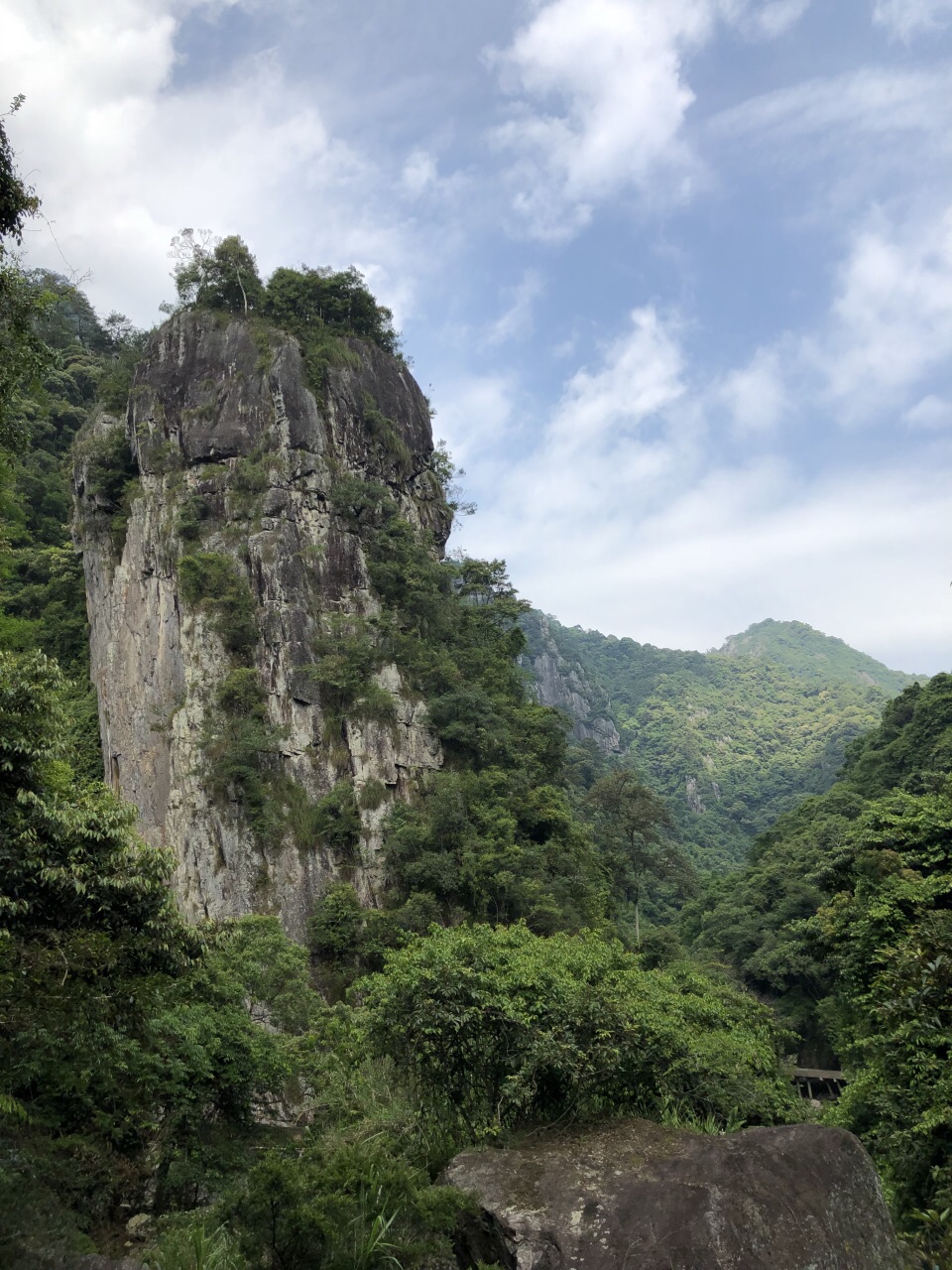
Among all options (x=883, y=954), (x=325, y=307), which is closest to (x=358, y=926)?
(x=883, y=954)

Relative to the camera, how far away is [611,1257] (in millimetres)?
6238

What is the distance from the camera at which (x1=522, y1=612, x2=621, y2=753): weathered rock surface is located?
85.5 metres

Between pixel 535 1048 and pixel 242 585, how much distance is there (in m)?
20.2

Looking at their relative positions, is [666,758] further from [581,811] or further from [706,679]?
[581,811]

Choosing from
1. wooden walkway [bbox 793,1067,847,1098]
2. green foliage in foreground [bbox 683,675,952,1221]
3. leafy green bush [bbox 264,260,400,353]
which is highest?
leafy green bush [bbox 264,260,400,353]

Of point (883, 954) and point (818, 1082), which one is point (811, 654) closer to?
point (818, 1082)

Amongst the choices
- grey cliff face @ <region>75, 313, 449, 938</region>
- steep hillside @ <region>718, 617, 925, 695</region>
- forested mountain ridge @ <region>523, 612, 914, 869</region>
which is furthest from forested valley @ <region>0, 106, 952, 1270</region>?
steep hillside @ <region>718, 617, 925, 695</region>

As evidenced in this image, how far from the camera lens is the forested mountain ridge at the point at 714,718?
2830 inches

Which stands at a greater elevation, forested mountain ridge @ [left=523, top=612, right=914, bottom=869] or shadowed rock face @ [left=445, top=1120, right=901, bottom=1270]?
forested mountain ridge @ [left=523, top=612, right=914, bottom=869]

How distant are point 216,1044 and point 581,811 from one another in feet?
97.8

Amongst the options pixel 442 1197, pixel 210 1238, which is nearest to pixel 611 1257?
pixel 442 1197

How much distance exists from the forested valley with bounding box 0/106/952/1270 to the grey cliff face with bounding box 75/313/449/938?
0.24 m

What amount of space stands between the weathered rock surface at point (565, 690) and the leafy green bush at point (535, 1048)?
72864 millimetres

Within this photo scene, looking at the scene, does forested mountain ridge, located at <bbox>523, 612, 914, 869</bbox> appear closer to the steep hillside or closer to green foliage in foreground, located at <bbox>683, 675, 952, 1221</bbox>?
the steep hillside
